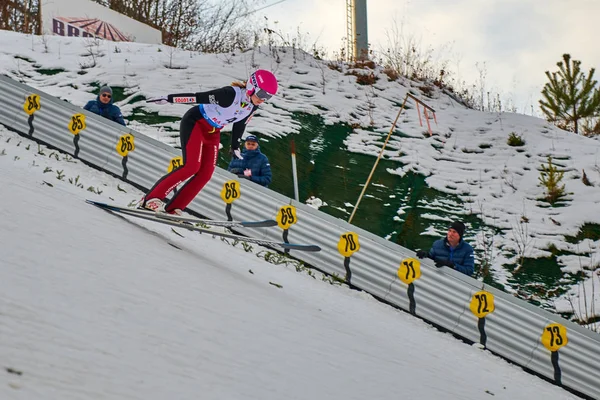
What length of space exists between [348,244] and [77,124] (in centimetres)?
461

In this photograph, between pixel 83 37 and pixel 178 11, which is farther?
pixel 178 11

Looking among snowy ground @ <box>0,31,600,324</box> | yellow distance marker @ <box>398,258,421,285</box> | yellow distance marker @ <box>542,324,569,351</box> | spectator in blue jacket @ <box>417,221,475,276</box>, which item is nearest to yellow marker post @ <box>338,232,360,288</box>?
yellow distance marker @ <box>398,258,421,285</box>

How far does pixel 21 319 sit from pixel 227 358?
2.72 feet

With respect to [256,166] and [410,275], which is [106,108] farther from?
[410,275]

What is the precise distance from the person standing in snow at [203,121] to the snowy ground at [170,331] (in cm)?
41

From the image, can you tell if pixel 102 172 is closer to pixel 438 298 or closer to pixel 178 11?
pixel 438 298

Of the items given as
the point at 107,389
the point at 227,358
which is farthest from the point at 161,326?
the point at 107,389

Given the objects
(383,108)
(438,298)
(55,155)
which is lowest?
(438,298)

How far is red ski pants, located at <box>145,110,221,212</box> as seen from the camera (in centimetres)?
600

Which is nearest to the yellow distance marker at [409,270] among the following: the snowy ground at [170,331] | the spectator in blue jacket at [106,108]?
the snowy ground at [170,331]

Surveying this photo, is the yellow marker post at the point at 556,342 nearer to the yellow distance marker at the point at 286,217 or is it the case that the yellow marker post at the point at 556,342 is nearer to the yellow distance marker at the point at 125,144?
Result: the yellow distance marker at the point at 286,217

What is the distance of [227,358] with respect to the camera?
2662mm

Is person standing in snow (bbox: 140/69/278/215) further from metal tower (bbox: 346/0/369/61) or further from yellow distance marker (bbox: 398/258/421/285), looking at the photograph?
metal tower (bbox: 346/0/369/61)

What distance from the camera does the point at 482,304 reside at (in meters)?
7.14
